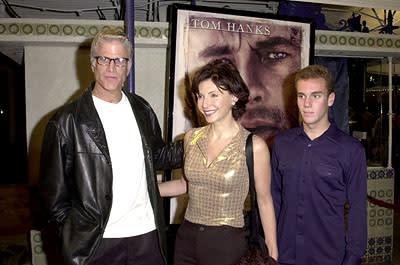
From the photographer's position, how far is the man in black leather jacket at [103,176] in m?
1.70

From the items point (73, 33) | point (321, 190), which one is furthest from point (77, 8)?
point (321, 190)

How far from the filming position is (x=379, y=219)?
4066 mm

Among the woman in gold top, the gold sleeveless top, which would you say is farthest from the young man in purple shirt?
the gold sleeveless top

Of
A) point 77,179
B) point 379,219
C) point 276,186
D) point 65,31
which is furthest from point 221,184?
point 379,219

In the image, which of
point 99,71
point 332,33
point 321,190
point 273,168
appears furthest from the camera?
point 332,33

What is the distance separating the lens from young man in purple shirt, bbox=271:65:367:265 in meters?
1.85

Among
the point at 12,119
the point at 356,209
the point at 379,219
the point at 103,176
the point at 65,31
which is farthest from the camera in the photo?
the point at 12,119

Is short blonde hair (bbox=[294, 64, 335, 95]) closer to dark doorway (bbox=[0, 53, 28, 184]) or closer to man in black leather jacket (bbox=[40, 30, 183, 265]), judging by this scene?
man in black leather jacket (bbox=[40, 30, 183, 265])

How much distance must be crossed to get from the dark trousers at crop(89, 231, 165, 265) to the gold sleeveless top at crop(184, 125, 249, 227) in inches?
11.4

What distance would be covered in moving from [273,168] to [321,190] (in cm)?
34

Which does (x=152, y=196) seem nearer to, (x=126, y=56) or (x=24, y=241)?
(x=126, y=56)

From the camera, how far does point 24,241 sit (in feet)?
15.8

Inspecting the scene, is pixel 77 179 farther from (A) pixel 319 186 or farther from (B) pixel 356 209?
(B) pixel 356 209

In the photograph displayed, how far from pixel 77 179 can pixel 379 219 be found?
12.7ft
